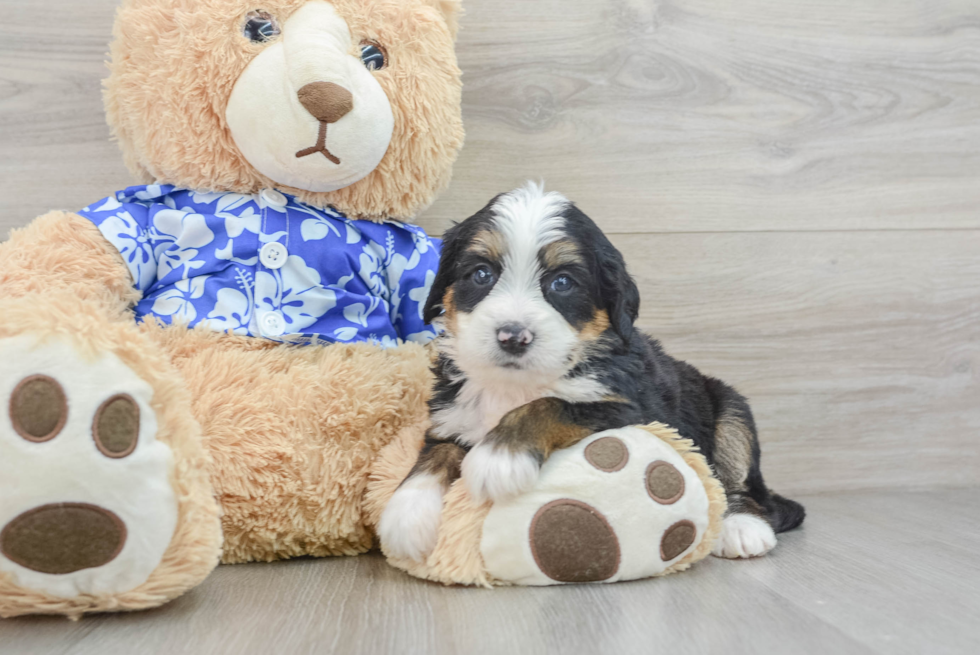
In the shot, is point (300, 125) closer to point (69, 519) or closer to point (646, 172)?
point (69, 519)

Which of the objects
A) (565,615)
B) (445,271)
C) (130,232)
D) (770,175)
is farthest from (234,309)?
(770,175)

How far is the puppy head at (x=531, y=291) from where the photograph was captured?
5.15 feet

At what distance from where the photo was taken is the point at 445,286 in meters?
1.81

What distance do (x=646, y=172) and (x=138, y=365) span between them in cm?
180

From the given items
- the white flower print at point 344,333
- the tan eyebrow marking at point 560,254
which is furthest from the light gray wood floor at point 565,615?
the tan eyebrow marking at point 560,254

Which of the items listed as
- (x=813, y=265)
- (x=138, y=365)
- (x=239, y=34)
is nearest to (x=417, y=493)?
(x=138, y=365)

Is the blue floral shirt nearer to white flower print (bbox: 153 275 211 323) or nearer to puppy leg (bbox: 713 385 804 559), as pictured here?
white flower print (bbox: 153 275 211 323)

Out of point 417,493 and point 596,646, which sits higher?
point 417,493

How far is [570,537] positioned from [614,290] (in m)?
0.54

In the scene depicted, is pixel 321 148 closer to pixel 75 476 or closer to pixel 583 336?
pixel 583 336

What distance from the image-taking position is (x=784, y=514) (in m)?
2.20

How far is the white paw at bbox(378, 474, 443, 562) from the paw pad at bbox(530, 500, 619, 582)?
0.73 feet

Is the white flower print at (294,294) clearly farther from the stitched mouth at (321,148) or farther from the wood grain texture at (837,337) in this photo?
the wood grain texture at (837,337)

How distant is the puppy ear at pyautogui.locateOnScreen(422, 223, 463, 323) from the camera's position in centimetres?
179
